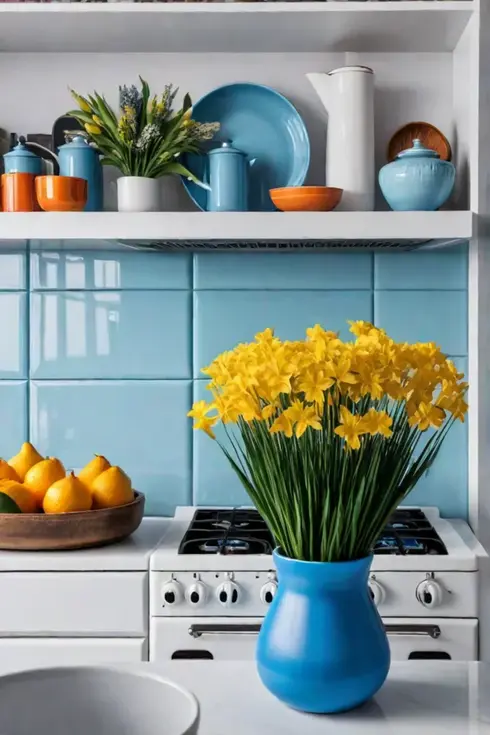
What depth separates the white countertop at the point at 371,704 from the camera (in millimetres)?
870

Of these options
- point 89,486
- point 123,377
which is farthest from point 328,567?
point 123,377

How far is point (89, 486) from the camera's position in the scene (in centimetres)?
189

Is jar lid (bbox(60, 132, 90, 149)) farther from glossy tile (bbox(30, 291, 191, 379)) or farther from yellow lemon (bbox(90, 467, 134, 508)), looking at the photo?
yellow lemon (bbox(90, 467, 134, 508))

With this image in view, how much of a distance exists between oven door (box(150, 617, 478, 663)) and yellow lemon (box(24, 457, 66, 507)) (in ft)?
1.19

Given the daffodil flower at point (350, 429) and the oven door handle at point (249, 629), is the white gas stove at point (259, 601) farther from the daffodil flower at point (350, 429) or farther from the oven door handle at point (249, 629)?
the daffodil flower at point (350, 429)

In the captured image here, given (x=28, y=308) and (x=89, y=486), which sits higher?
(x=28, y=308)

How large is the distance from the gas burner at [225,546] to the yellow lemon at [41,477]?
0.35m

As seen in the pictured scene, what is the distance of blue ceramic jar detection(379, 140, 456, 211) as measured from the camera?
195cm

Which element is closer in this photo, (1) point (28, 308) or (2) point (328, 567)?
(2) point (328, 567)

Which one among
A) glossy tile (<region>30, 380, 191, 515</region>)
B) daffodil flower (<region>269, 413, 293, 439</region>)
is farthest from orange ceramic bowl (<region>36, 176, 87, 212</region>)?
daffodil flower (<region>269, 413, 293, 439</region>)

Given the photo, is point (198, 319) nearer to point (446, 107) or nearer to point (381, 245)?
point (381, 245)

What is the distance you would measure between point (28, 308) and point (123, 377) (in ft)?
0.98

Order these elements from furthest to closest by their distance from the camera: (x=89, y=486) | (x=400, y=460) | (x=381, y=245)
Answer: (x=381, y=245)
(x=89, y=486)
(x=400, y=460)

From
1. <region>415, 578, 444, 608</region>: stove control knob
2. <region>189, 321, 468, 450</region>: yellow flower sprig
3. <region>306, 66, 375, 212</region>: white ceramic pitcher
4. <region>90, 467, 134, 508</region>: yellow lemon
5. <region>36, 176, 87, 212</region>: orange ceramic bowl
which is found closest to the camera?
<region>189, 321, 468, 450</region>: yellow flower sprig
